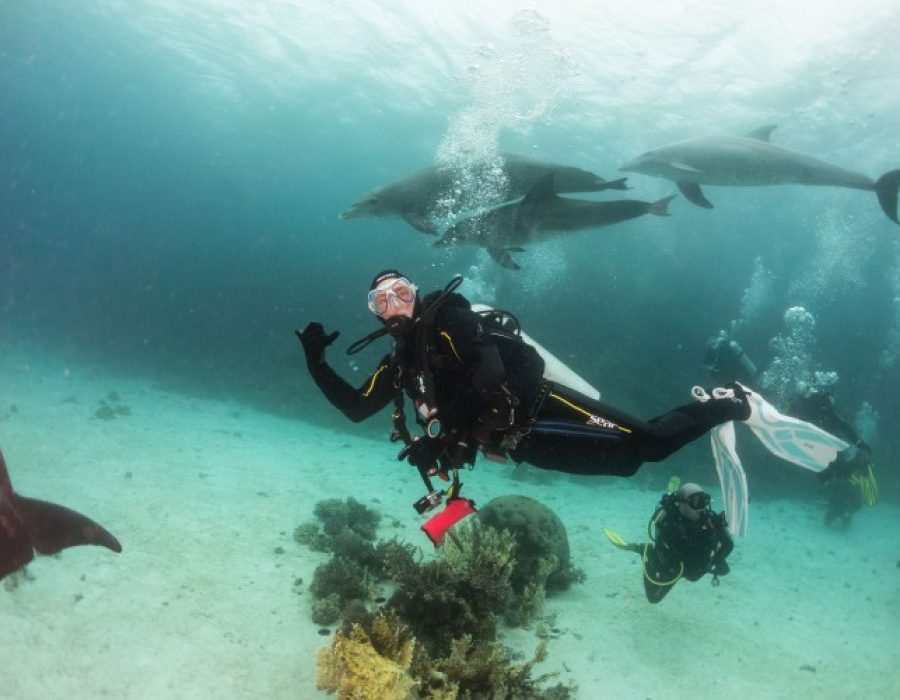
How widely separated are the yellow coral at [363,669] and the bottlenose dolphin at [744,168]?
29.9 feet

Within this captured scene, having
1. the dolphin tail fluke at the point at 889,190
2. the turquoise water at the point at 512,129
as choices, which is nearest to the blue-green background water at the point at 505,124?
the turquoise water at the point at 512,129

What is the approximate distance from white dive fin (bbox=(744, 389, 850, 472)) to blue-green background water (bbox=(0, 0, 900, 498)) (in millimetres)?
7966

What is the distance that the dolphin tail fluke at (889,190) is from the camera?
28.1ft

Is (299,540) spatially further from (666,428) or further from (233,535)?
(666,428)

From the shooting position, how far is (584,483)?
1644 centimetres

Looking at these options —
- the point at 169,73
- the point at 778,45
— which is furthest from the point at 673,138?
the point at 169,73

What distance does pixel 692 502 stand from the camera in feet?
23.0

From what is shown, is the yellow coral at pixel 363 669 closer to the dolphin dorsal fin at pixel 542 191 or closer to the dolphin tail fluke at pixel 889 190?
the dolphin dorsal fin at pixel 542 191

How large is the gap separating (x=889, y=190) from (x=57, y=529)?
12.5 m

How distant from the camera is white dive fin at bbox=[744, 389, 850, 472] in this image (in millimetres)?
4980

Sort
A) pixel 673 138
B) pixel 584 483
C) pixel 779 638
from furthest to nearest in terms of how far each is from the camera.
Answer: pixel 673 138 → pixel 584 483 → pixel 779 638

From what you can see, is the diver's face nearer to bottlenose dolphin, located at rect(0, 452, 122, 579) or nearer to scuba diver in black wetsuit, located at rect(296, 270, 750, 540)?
scuba diver in black wetsuit, located at rect(296, 270, 750, 540)

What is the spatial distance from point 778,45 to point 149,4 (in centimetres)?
2771

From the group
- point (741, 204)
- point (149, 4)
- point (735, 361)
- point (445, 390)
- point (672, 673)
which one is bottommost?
point (672, 673)
